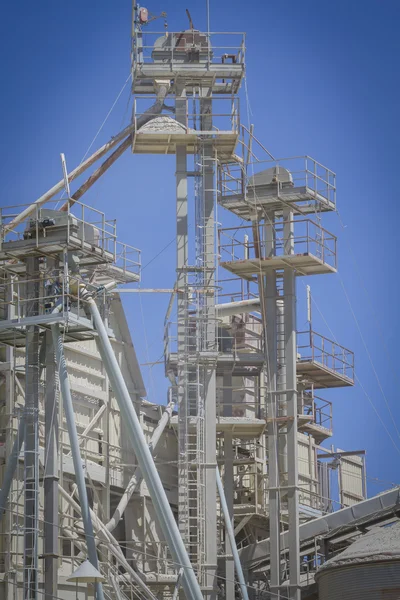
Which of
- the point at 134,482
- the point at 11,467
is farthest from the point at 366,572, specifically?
the point at 11,467

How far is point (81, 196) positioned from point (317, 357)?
10.5 metres

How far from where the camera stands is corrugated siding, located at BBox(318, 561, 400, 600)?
47156 millimetres

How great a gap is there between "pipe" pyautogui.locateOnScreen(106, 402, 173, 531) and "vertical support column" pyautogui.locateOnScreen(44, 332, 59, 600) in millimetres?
6690

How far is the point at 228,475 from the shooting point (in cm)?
5566

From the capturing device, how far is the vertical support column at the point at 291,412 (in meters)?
51.5

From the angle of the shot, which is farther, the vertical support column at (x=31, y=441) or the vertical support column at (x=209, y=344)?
the vertical support column at (x=209, y=344)

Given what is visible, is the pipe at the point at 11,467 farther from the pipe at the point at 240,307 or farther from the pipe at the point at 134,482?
the pipe at the point at 240,307

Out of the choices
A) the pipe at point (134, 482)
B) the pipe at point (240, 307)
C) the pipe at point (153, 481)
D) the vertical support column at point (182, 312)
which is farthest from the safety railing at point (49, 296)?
the pipe at point (240, 307)

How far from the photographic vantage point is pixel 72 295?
148 ft

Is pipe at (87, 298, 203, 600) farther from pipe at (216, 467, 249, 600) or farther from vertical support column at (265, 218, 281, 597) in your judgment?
vertical support column at (265, 218, 281, 597)

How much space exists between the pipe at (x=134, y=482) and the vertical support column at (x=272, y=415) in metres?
3.52

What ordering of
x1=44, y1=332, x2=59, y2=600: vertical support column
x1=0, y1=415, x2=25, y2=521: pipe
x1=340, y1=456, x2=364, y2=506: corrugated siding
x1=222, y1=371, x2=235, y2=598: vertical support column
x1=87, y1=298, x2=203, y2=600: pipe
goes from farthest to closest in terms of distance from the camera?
x1=340, y1=456, x2=364, y2=506: corrugated siding, x1=222, y1=371, x2=235, y2=598: vertical support column, x1=0, y1=415, x2=25, y2=521: pipe, x1=87, y1=298, x2=203, y2=600: pipe, x1=44, y1=332, x2=59, y2=600: vertical support column

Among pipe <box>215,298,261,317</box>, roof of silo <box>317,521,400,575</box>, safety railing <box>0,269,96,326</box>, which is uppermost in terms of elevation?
pipe <box>215,298,261,317</box>

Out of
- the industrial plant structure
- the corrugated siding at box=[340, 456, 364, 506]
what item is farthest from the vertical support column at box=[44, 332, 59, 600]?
the corrugated siding at box=[340, 456, 364, 506]
